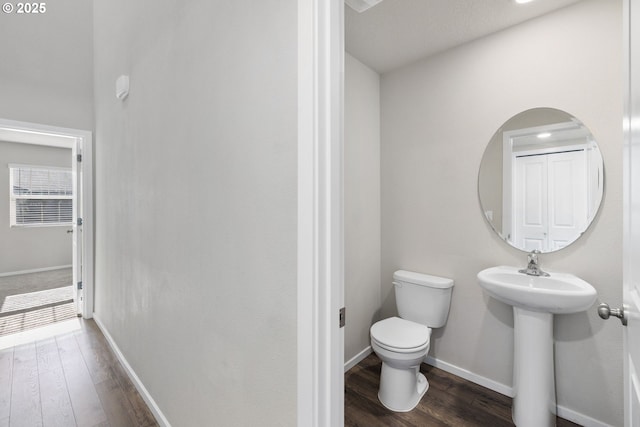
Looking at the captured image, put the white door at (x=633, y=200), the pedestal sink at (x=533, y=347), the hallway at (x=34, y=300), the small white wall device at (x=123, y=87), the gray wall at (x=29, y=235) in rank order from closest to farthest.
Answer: the white door at (x=633, y=200), the pedestal sink at (x=533, y=347), the small white wall device at (x=123, y=87), the hallway at (x=34, y=300), the gray wall at (x=29, y=235)

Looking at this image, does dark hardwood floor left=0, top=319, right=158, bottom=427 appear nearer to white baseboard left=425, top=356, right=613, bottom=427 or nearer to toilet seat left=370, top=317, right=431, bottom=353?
toilet seat left=370, top=317, right=431, bottom=353

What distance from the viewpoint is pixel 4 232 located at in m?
4.79

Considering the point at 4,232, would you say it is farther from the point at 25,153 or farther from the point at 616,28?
the point at 616,28

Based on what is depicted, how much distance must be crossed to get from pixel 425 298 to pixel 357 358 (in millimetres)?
752

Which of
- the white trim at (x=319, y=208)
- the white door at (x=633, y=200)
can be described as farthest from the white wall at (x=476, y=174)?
the white trim at (x=319, y=208)

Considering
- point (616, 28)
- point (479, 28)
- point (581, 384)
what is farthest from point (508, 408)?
point (479, 28)

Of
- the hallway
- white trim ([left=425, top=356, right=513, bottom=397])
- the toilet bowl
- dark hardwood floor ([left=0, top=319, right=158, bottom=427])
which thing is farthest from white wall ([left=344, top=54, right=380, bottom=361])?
the hallway

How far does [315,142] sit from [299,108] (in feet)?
0.40

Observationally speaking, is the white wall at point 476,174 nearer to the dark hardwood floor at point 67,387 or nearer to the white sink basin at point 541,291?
the white sink basin at point 541,291

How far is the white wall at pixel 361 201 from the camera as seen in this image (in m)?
2.20

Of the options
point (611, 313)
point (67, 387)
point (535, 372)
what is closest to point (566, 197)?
point (535, 372)

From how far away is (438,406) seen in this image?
1.81 m

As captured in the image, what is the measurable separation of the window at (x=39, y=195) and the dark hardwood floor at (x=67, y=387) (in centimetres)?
367

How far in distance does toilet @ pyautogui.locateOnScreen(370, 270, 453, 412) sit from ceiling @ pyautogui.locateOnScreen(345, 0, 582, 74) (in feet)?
5.63
